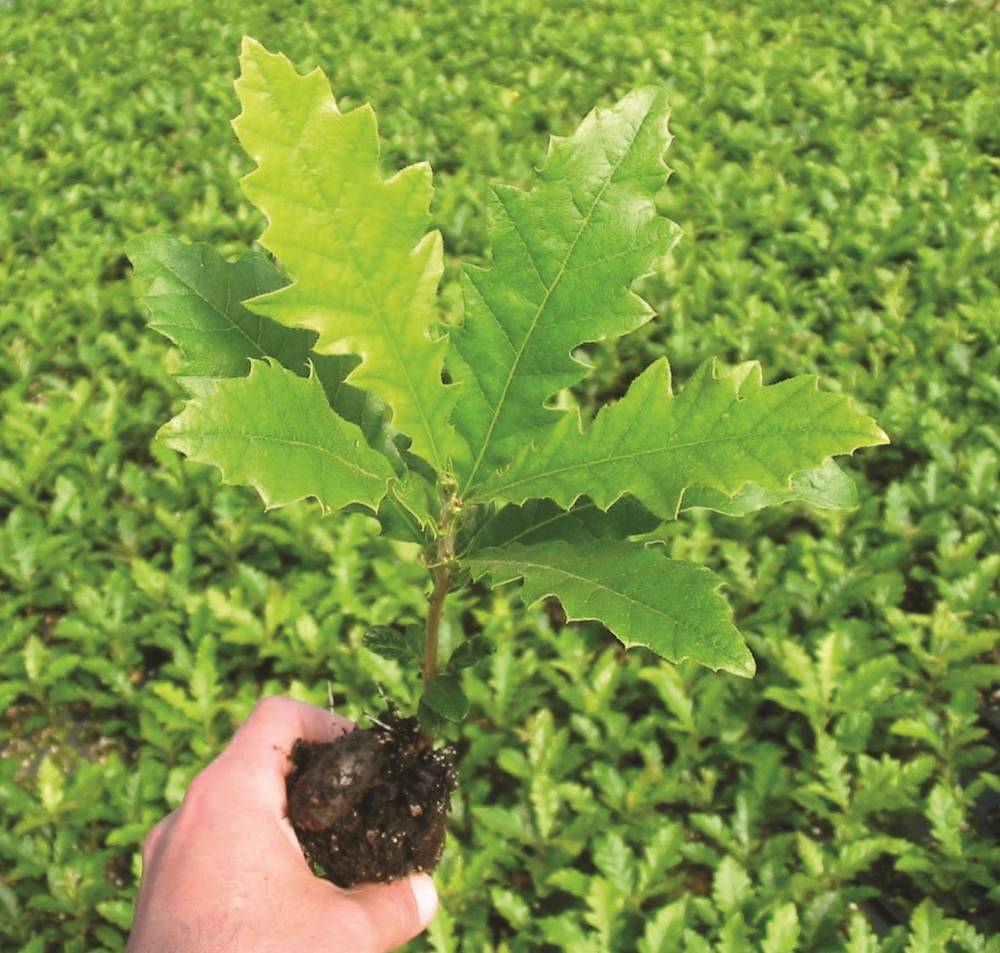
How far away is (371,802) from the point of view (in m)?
1.59

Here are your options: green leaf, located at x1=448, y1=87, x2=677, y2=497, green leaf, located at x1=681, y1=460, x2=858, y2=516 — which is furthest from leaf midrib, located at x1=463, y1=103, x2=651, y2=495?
green leaf, located at x1=681, y1=460, x2=858, y2=516

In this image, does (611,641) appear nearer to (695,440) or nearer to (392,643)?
(392,643)

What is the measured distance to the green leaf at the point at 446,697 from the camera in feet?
4.15

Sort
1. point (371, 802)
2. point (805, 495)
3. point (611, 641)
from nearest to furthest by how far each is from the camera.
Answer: point (805, 495) < point (371, 802) < point (611, 641)

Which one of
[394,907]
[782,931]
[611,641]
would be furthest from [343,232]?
[611,641]

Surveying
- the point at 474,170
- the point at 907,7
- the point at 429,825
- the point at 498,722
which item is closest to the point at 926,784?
the point at 498,722

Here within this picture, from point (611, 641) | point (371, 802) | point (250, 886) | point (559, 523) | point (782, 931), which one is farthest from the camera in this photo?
point (611, 641)

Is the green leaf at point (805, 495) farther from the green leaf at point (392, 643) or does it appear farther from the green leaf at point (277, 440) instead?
the green leaf at point (392, 643)

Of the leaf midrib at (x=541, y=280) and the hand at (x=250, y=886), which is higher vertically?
the leaf midrib at (x=541, y=280)

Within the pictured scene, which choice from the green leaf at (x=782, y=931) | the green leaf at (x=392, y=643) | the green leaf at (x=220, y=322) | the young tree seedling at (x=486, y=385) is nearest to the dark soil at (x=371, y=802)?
the green leaf at (x=392, y=643)

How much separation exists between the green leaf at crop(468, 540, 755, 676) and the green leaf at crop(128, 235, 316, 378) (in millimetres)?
405

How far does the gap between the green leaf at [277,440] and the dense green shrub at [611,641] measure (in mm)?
1725

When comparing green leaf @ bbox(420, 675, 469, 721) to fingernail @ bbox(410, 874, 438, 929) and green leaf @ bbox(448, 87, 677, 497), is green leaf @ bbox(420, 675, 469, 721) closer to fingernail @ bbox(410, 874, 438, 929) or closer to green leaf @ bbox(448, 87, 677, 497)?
green leaf @ bbox(448, 87, 677, 497)

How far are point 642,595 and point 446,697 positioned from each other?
1.50 ft
